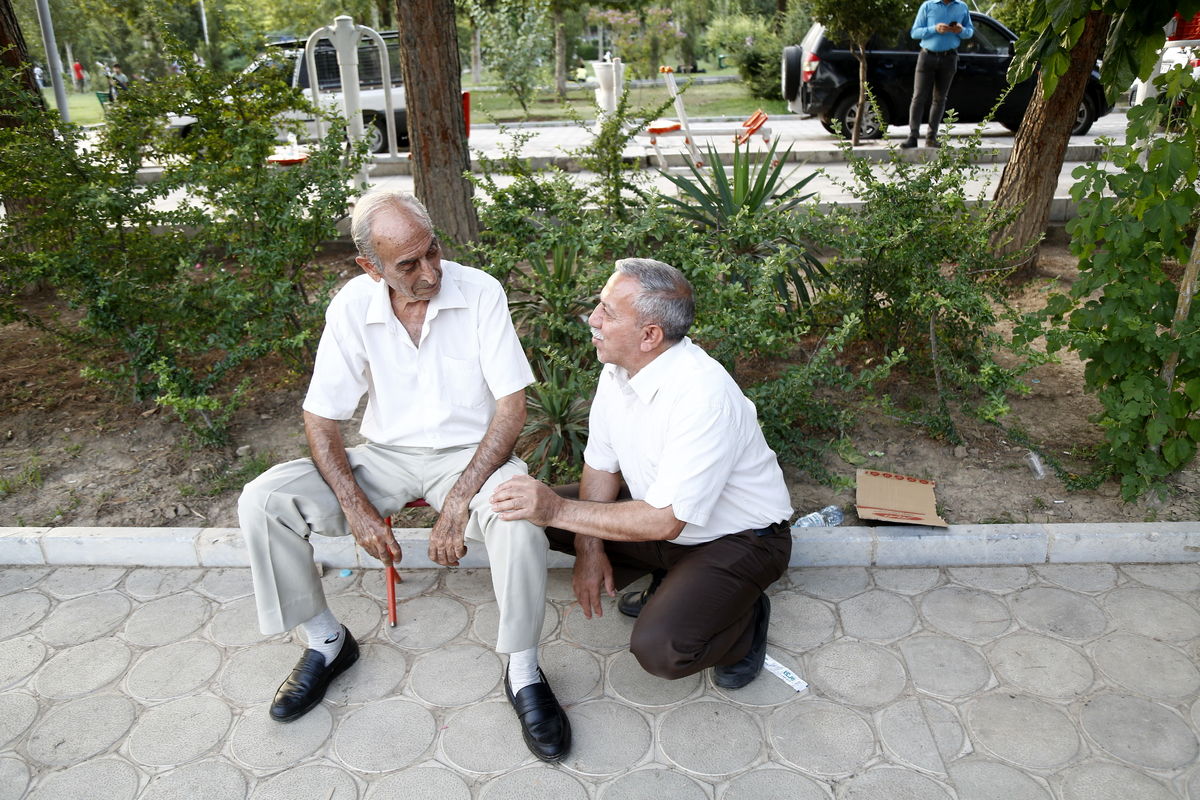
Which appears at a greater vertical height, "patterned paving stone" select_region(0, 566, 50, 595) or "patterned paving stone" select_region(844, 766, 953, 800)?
"patterned paving stone" select_region(0, 566, 50, 595)

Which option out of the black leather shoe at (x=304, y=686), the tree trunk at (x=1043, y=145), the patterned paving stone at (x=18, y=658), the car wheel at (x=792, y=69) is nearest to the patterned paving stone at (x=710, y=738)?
the black leather shoe at (x=304, y=686)

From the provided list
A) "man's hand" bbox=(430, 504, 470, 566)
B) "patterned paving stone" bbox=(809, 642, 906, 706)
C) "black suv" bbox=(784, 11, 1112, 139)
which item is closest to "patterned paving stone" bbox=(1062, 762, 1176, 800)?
"patterned paving stone" bbox=(809, 642, 906, 706)

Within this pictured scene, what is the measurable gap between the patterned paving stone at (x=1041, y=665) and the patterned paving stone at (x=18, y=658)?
9.70 feet

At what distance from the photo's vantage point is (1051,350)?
3.08 m

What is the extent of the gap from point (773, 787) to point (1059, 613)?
1.24 metres

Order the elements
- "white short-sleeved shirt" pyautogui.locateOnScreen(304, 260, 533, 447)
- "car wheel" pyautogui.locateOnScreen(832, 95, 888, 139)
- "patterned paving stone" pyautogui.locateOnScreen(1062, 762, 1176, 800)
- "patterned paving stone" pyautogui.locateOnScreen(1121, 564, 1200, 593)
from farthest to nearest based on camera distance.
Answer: "car wheel" pyautogui.locateOnScreen(832, 95, 888, 139)
"patterned paving stone" pyautogui.locateOnScreen(1121, 564, 1200, 593)
"white short-sleeved shirt" pyautogui.locateOnScreen(304, 260, 533, 447)
"patterned paving stone" pyautogui.locateOnScreen(1062, 762, 1176, 800)

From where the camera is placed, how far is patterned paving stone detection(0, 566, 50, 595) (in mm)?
3105

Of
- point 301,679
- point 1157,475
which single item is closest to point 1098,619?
point 1157,475

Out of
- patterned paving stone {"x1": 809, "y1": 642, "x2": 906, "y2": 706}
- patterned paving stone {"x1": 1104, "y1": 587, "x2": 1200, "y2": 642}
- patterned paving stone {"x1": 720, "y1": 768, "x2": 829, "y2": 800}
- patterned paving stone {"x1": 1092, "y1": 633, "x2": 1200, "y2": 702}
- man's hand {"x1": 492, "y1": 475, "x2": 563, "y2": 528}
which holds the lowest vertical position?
patterned paving stone {"x1": 720, "y1": 768, "x2": 829, "y2": 800}

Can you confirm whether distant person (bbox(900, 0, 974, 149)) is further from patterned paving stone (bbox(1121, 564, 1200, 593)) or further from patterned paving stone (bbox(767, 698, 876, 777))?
patterned paving stone (bbox(767, 698, 876, 777))

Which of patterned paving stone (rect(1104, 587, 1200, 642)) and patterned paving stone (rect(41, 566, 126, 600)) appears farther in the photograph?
patterned paving stone (rect(41, 566, 126, 600))

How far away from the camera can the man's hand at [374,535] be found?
102 inches

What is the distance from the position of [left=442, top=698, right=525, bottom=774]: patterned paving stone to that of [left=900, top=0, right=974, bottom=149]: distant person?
8833 millimetres

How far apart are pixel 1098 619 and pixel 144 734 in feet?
9.52
